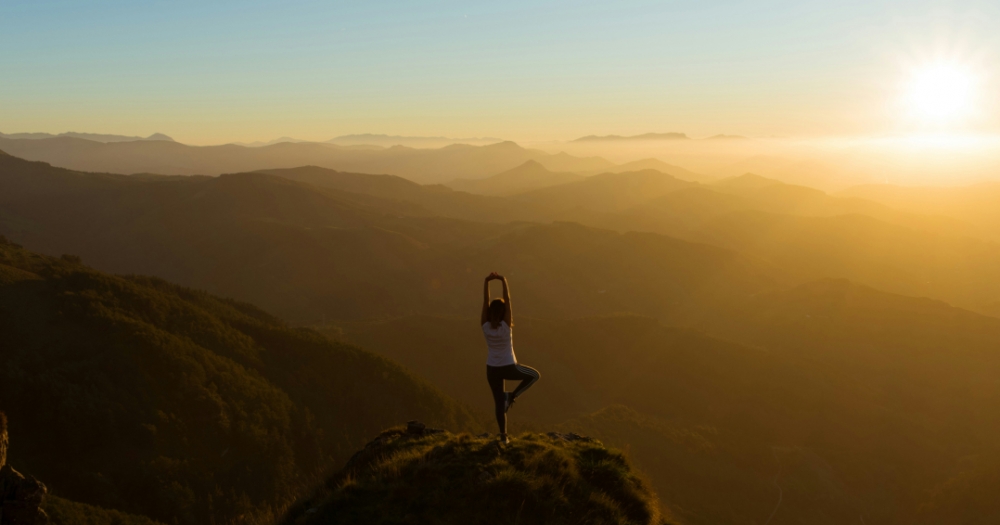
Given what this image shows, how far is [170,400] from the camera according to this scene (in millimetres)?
21906

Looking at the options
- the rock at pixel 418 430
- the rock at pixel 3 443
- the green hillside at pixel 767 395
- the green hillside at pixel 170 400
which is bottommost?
the green hillside at pixel 767 395

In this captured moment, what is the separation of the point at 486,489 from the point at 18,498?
610 centimetres

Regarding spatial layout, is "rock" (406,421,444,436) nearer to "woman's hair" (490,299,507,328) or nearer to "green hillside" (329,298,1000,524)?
"woman's hair" (490,299,507,328)

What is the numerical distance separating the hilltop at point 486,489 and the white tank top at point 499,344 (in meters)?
1.47

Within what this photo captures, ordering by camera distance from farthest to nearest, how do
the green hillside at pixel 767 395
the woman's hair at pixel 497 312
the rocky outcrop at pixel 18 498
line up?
the green hillside at pixel 767 395
the woman's hair at pixel 497 312
the rocky outcrop at pixel 18 498

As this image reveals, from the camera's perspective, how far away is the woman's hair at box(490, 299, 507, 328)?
8.42m

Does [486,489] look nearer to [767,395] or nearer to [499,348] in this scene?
[499,348]

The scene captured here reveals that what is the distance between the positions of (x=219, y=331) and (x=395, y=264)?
64.9 metres

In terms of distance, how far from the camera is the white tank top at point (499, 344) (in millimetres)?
8461

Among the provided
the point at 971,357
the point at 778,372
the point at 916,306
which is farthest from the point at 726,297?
the point at 778,372

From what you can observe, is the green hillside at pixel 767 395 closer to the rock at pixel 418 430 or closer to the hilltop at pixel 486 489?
the rock at pixel 418 430

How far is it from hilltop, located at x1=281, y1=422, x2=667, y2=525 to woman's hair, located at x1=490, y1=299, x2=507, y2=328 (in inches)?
81.5

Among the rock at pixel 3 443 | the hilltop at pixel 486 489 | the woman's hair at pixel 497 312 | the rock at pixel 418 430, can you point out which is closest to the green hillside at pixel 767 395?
the rock at pixel 418 430

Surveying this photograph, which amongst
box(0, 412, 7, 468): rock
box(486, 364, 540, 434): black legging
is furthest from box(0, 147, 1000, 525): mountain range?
box(0, 412, 7, 468): rock
